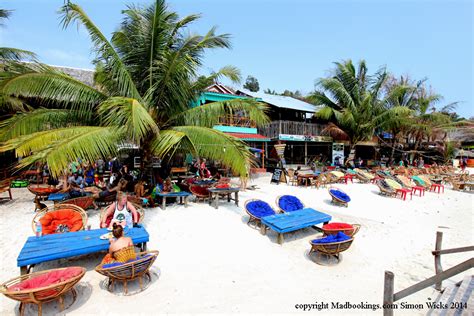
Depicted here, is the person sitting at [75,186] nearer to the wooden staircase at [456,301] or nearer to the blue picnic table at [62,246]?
the blue picnic table at [62,246]

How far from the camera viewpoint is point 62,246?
383cm

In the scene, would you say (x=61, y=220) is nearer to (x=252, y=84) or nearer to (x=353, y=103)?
(x=353, y=103)

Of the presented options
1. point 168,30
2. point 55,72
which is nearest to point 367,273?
point 168,30

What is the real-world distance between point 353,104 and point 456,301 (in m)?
17.4

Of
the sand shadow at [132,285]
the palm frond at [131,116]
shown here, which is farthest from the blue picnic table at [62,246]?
the palm frond at [131,116]

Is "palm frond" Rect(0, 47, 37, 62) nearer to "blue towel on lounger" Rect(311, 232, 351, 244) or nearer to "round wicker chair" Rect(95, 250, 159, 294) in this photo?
"round wicker chair" Rect(95, 250, 159, 294)

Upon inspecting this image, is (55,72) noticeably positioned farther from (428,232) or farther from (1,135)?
(428,232)

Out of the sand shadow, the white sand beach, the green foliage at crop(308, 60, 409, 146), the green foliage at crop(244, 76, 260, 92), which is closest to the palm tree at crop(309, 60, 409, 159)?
the green foliage at crop(308, 60, 409, 146)

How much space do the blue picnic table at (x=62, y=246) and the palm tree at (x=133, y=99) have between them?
1.36 metres

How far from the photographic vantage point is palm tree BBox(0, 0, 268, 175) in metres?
5.40

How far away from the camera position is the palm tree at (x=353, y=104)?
1883cm

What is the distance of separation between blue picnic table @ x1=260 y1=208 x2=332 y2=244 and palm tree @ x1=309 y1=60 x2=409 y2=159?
14.2m

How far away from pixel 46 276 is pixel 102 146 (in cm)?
285

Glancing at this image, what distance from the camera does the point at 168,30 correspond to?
23.4ft
